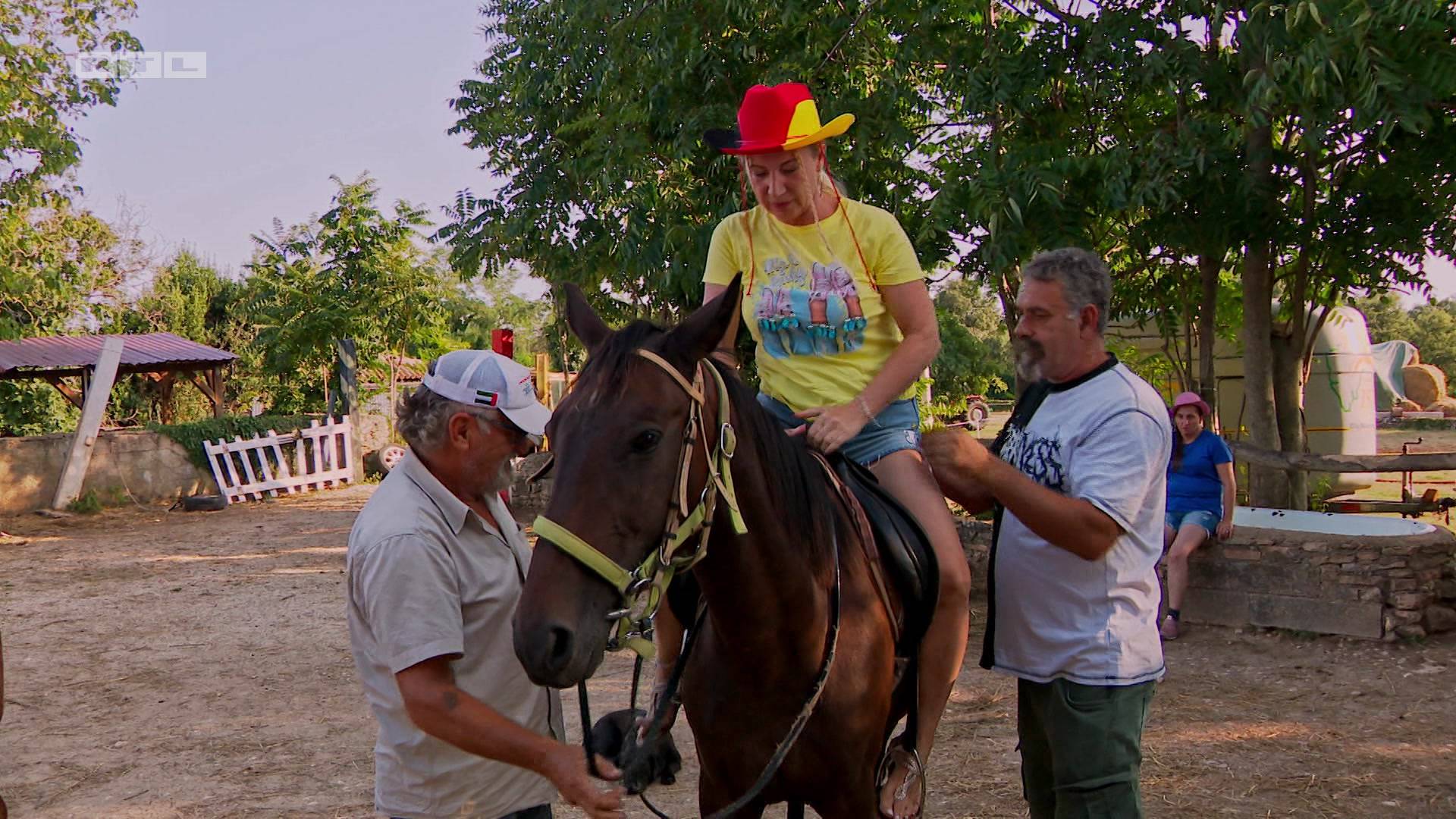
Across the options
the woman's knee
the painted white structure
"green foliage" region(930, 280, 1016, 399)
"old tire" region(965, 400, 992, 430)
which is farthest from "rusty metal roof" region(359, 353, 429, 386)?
the woman's knee

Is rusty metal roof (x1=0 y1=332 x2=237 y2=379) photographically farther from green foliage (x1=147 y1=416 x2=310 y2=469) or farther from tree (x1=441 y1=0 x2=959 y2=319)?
tree (x1=441 y1=0 x2=959 y2=319)

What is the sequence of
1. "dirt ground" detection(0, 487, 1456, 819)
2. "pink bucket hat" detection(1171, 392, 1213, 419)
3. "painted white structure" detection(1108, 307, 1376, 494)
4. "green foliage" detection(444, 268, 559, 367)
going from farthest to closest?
"green foliage" detection(444, 268, 559, 367) → "painted white structure" detection(1108, 307, 1376, 494) → "pink bucket hat" detection(1171, 392, 1213, 419) → "dirt ground" detection(0, 487, 1456, 819)

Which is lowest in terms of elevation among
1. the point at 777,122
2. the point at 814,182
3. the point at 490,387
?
the point at 490,387

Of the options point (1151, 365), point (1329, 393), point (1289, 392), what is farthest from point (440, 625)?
point (1329, 393)

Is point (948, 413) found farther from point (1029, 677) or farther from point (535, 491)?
point (1029, 677)

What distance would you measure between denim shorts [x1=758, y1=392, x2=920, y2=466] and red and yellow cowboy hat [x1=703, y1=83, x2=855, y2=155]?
77 cm

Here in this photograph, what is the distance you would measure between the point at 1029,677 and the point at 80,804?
189 inches

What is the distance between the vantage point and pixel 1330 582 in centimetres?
738

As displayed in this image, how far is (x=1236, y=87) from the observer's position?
25.1ft

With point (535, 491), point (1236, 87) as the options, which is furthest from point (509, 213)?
point (1236, 87)

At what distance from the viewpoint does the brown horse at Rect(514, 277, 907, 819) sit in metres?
1.97

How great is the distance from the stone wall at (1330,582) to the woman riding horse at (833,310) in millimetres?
5464

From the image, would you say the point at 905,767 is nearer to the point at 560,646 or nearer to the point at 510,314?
the point at 560,646

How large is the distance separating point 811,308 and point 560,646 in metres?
1.53
